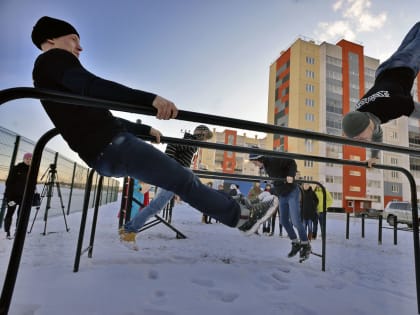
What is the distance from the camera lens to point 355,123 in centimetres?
156

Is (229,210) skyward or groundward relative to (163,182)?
groundward

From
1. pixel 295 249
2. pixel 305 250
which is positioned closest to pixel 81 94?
pixel 305 250

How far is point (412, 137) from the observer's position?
113 ft

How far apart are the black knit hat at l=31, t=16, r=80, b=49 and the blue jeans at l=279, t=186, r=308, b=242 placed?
10.3ft

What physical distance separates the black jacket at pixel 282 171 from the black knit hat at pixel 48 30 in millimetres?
2938

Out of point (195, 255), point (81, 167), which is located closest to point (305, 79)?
point (81, 167)

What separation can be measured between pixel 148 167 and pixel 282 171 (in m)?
2.78

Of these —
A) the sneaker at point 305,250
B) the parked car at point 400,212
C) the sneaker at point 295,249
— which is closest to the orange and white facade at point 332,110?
the parked car at point 400,212

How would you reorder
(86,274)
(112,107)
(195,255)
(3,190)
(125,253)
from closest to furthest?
(112,107) → (86,274) → (125,253) → (195,255) → (3,190)

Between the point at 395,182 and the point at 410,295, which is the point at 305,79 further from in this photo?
the point at 410,295

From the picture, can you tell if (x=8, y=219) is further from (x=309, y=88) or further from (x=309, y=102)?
(x=309, y=88)

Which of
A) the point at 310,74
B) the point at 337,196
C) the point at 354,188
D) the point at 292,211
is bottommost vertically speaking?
the point at 292,211

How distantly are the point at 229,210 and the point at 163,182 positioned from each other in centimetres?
42

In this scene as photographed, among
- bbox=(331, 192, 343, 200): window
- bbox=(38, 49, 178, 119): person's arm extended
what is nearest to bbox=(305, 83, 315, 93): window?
bbox=(331, 192, 343, 200): window
